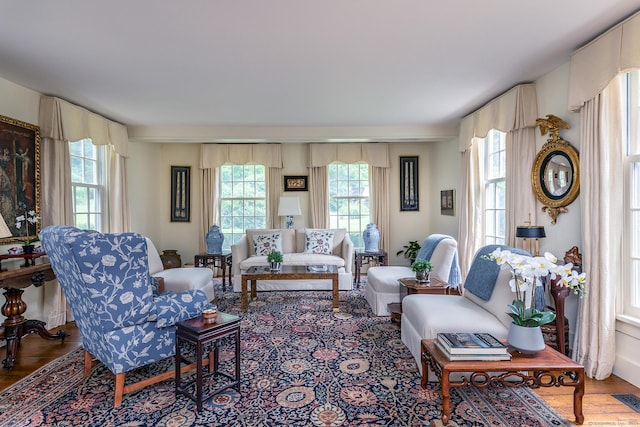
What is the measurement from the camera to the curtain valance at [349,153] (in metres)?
6.44

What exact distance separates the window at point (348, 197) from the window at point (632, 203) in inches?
169

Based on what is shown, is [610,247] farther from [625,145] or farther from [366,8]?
[366,8]

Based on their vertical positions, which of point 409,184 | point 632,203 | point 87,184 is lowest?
point 632,203

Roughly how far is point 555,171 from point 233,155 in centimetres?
503

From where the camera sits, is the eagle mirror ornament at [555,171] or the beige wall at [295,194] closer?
the eagle mirror ornament at [555,171]

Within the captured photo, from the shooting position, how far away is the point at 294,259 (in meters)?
5.41

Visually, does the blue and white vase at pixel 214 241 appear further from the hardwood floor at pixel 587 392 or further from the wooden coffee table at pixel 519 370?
the wooden coffee table at pixel 519 370

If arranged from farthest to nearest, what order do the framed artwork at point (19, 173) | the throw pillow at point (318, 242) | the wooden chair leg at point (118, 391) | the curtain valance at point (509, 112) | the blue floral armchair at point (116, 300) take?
the throw pillow at point (318, 242), the curtain valance at point (509, 112), the framed artwork at point (19, 173), the wooden chair leg at point (118, 391), the blue floral armchair at point (116, 300)

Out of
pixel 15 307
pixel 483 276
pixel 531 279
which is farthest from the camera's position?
pixel 15 307

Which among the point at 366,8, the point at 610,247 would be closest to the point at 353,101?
the point at 366,8

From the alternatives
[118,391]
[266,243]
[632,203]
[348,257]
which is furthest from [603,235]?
[266,243]

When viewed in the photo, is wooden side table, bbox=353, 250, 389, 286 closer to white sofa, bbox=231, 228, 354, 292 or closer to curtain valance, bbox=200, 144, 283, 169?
white sofa, bbox=231, 228, 354, 292

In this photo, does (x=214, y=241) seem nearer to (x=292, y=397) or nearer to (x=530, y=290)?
(x=292, y=397)

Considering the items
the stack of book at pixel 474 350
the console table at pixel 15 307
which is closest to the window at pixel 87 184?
the console table at pixel 15 307
